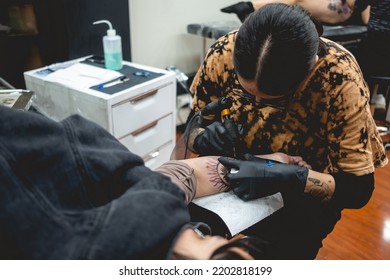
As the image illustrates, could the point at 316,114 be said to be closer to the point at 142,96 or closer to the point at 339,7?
the point at 142,96

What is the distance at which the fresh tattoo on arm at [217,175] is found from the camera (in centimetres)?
99

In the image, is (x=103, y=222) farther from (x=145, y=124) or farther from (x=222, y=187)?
(x=145, y=124)

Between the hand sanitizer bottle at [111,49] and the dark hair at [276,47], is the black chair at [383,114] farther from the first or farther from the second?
the dark hair at [276,47]

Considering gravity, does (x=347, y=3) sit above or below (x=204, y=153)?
above

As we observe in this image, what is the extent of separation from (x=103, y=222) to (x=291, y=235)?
29.7 inches

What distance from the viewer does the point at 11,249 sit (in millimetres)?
509

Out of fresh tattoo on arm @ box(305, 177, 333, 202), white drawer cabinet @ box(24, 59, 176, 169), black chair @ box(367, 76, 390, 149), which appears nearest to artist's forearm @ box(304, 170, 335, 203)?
fresh tattoo on arm @ box(305, 177, 333, 202)

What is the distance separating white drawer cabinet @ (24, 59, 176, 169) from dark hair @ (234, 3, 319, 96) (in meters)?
0.80

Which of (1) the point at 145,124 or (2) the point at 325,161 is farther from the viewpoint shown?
(1) the point at 145,124

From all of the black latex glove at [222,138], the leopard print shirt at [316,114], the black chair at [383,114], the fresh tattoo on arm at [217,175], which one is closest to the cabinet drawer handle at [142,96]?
the leopard print shirt at [316,114]

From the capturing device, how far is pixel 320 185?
104 centimetres

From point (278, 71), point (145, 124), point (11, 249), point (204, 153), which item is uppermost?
point (278, 71)

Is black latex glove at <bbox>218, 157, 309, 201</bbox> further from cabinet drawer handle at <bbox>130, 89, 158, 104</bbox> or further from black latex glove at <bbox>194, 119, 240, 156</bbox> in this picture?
cabinet drawer handle at <bbox>130, 89, 158, 104</bbox>

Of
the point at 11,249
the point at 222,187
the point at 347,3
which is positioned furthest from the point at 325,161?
the point at 347,3
